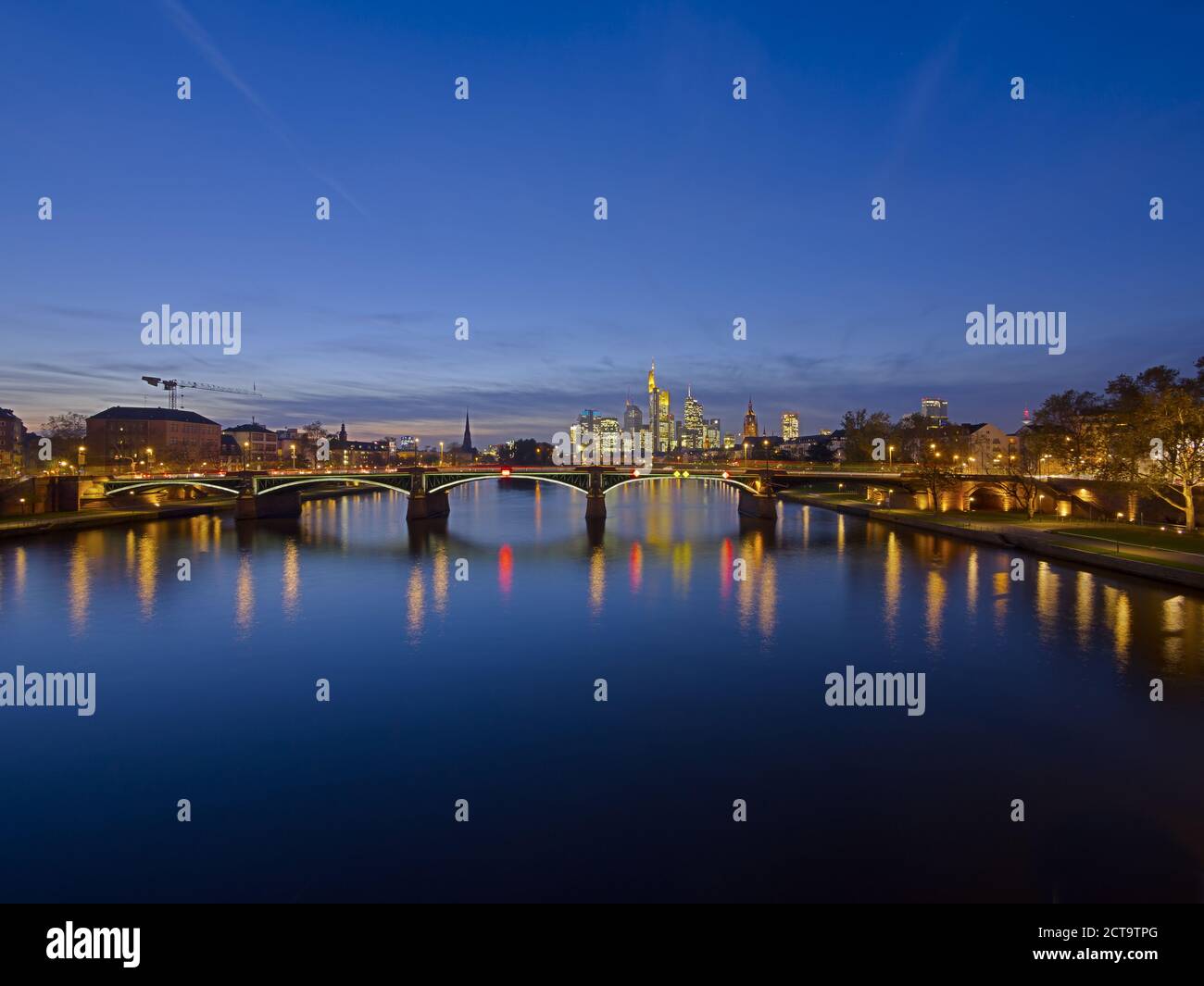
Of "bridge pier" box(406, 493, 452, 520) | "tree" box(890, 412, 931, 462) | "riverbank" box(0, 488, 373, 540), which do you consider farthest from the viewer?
"tree" box(890, 412, 931, 462)

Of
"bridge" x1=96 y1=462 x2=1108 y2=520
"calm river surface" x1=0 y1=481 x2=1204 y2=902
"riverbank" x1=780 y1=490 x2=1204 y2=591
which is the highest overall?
"bridge" x1=96 y1=462 x2=1108 y2=520

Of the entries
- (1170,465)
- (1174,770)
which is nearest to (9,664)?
(1174,770)

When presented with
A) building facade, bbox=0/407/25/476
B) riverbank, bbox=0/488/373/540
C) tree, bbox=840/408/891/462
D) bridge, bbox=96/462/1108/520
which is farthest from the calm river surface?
building facade, bbox=0/407/25/476

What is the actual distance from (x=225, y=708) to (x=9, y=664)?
12766 mm

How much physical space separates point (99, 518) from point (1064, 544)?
95074 mm

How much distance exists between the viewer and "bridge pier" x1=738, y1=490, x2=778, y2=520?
85000mm

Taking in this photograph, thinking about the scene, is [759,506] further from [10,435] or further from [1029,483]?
[10,435]

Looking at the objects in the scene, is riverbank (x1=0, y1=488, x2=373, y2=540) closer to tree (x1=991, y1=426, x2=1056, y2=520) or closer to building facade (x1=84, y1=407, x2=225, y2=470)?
building facade (x1=84, y1=407, x2=225, y2=470)

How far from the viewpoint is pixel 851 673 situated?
83.9 ft

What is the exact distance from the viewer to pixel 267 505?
8775 cm

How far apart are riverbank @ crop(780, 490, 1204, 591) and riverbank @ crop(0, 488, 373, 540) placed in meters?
90.2

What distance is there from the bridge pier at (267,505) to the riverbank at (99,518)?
7.59 m
